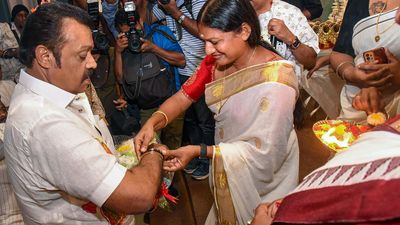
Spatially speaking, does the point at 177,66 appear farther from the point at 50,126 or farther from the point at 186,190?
the point at 50,126

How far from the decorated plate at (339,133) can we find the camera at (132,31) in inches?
61.0

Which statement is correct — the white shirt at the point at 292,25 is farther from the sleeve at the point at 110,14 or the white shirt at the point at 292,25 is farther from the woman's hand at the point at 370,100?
the sleeve at the point at 110,14

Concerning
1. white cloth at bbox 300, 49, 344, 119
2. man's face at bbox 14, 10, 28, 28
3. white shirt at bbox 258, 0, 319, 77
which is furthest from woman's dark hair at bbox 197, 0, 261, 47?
man's face at bbox 14, 10, 28, 28

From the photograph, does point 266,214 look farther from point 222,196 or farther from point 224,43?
point 224,43

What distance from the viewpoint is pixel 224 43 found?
1660mm

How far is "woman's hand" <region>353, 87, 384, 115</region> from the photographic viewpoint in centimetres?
162

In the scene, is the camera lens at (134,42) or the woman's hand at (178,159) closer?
the woman's hand at (178,159)

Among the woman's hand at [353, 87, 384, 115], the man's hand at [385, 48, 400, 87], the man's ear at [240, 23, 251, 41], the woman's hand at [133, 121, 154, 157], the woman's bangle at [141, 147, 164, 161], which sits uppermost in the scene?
the man's ear at [240, 23, 251, 41]

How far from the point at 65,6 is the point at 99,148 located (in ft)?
1.62

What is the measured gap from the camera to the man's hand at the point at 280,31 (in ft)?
7.90

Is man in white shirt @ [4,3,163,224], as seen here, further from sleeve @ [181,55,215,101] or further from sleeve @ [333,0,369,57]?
sleeve @ [333,0,369,57]

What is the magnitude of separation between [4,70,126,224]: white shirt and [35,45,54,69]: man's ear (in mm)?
58

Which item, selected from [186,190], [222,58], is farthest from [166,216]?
[222,58]

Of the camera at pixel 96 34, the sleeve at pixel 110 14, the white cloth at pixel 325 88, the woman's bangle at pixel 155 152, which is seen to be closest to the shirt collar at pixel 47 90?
the woman's bangle at pixel 155 152
